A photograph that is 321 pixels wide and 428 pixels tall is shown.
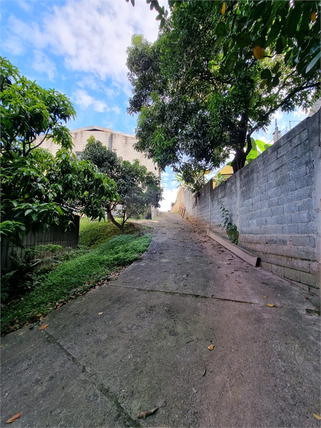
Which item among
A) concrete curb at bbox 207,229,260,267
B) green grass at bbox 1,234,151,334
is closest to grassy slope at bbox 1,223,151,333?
green grass at bbox 1,234,151,334

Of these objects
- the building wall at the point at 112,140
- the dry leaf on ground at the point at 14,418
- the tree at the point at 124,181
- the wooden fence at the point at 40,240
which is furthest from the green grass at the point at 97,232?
the dry leaf on ground at the point at 14,418

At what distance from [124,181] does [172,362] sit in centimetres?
692

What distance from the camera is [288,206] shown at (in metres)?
2.58

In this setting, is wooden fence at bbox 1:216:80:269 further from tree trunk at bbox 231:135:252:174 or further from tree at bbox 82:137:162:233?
tree trunk at bbox 231:135:252:174

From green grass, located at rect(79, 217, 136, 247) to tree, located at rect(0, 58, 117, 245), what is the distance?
5518mm

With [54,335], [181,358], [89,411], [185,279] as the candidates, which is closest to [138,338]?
[181,358]

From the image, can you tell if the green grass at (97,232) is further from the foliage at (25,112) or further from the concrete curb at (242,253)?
the foliage at (25,112)

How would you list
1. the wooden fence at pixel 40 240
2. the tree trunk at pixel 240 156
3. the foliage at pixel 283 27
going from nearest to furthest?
the foliage at pixel 283 27, the wooden fence at pixel 40 240, the tree trunk at pixel 240 156

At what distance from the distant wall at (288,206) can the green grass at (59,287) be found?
2.67 m

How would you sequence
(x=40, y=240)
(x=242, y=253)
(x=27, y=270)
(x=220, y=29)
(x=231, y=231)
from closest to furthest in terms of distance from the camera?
(x=220, y=29)
(x=27, y=270)
(x=242, y=253)
(x=40, y=240)
(x=231, y=231)

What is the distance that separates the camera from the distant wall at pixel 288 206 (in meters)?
2.13

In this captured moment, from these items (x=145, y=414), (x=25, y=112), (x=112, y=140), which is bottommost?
(x=145, y=414)

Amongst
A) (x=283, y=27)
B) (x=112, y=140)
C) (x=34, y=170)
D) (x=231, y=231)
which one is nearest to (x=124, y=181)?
(x=231, y=231)

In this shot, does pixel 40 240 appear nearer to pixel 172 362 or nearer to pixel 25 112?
pixel 25 112
